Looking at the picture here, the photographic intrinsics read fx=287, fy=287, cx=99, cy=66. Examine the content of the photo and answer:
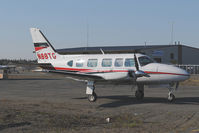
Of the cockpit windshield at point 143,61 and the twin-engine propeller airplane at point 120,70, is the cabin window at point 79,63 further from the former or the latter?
the cockpit windshield at point 143,61

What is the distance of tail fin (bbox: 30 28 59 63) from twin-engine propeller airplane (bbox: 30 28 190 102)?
2.58 ft

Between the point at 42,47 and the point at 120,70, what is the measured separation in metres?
7.04

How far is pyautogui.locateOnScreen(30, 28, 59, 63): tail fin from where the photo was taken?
71.5ft

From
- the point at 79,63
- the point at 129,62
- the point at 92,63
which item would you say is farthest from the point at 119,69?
the point at 79,63

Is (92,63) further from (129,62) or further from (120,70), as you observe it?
(129,62)

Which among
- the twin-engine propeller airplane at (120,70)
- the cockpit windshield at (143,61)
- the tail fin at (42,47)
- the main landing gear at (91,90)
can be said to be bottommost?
the main landing gear at (91,90)

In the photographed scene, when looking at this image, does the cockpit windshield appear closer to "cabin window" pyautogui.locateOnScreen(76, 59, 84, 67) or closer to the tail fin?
"cabin window" pyautogui.locateOnScreen(76, 59, 84, 67)

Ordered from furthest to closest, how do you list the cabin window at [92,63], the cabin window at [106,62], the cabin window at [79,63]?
the cabin window at [79,63] → the cabin window at [92,63] → the cabin window at [106,62]

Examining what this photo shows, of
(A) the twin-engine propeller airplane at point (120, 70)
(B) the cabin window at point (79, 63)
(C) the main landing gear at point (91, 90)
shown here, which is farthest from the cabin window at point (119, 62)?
(B) the cabin window at point (79, 63)

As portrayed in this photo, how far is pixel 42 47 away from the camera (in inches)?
869

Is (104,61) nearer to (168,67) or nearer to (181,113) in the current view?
(168,67)

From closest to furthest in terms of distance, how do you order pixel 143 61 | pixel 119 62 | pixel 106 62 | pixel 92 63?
pixel 143 61
pixel 119 62
pixel 106 62
pixel 92 63

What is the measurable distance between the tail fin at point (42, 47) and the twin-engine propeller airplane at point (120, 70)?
2.58 ft

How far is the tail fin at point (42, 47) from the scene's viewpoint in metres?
21.8
